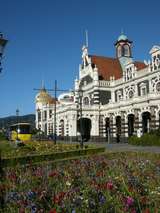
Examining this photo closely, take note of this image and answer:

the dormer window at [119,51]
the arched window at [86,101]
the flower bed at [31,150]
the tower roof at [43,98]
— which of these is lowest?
the flower bed at [31,150]

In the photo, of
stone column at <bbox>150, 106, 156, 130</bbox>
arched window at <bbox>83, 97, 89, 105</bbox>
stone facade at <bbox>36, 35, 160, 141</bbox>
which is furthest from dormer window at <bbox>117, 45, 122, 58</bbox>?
stone column at <bbox>150, 106, 156, 130</bbox>

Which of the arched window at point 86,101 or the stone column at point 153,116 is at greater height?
the arched window at point 86,101

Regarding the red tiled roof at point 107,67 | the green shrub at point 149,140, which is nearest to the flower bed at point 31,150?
the green shrub at point 149,140

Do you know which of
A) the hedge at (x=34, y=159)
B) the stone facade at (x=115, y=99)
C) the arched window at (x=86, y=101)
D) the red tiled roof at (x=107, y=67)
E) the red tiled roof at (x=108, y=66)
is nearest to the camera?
the hedge at (x=34, y=159)

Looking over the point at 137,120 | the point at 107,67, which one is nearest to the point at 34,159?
the point at 137,120

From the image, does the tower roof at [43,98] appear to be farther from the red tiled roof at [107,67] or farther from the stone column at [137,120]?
the stone column at [137,120]

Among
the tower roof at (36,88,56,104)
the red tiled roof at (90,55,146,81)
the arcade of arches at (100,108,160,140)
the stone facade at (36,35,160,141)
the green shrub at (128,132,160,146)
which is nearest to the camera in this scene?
the green shrub at (128,132,160,146)

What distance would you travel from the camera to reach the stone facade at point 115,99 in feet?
152

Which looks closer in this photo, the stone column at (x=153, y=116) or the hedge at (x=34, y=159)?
the hedge at (x=34, y=159)

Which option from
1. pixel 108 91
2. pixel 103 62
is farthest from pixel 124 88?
pixel 103 62

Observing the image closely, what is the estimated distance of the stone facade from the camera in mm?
46375

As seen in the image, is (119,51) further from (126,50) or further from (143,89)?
(143,89)

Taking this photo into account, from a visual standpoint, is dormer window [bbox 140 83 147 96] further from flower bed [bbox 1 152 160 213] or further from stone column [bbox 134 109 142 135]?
flower bed [bbox 1 152 160 213]

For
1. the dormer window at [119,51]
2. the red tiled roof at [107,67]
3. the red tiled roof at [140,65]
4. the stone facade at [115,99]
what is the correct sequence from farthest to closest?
1. the dormer window at [119,51]
2. the red tiled roof at [107,67]
3. the red tiled roof at [140,65]
4. the stone facade at [115,99]
